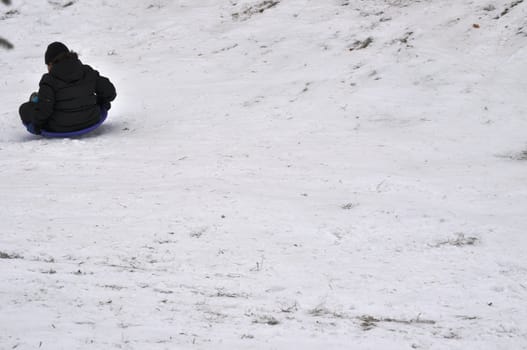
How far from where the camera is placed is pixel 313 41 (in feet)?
38.2

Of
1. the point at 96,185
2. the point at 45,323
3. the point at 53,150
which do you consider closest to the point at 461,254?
the point at 45,323

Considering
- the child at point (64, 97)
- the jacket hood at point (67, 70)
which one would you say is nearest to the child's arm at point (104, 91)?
the child at point (64, 97)

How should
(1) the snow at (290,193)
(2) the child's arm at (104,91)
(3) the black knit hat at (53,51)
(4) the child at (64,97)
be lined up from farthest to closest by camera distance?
(2) the child's arm at (104,91), (4) the child at (64,97), (3) the black knit hat at (53,51), (1) the snow at (290,193)

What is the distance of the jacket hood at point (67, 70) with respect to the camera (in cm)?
Result: 834

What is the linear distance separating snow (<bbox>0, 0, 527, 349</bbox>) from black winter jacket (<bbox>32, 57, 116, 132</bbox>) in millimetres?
456

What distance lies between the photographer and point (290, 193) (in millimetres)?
6363

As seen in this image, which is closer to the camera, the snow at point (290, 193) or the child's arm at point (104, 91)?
the snow at point (290, 193)

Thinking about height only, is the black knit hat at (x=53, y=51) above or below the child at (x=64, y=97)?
above

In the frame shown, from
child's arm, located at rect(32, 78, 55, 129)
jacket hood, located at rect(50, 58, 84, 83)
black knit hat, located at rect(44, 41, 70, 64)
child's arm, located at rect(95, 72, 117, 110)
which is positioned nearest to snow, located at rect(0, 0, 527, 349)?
child's arm, located at rect(32, 78, 55, 129)

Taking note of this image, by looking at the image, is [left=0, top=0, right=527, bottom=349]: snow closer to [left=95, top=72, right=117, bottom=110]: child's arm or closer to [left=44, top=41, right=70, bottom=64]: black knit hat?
[left=95, top=72, right=117, bottom=110]: child's arm

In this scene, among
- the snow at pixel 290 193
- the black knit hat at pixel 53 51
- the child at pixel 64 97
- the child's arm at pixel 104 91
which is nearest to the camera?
the snow at pixel 290 193

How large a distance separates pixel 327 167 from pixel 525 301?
3.25 m

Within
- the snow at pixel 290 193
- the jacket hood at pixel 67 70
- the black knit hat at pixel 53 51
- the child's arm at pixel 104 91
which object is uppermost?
the black knit hat at pixel 53 51

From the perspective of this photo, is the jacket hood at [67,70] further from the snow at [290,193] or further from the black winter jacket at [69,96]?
the snow at [290,193]
